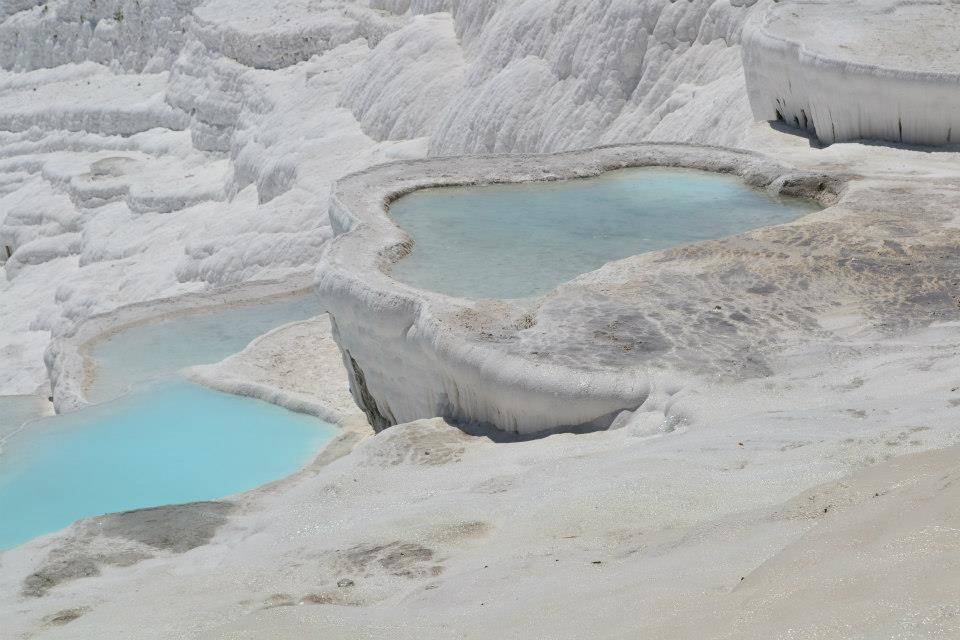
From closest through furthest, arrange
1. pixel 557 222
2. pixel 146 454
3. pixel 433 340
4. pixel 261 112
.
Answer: pixel 433 340 < pixel 146 454 < pixel 557 222 < pixel 261 112

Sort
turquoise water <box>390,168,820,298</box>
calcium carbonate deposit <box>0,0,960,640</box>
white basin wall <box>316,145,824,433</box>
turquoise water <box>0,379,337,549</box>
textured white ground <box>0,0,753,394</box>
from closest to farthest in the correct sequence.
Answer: calcium carbonate deposit <box>0,0,960,640</box> → white basin wall <box>316,145,824,433</box> → turquoise water <box>0,379,337,549</box> → turquoise water <box>390,168,820,298</box> → textured white ground <box>0,0,753,394</box>

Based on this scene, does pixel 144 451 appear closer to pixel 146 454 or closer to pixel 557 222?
pixel 146 454

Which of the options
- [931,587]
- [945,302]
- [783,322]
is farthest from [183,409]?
[931,587]

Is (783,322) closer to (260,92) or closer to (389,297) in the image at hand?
(389,297)

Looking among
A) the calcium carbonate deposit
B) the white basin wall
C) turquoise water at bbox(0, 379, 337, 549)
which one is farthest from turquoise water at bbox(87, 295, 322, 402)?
the white basin wall

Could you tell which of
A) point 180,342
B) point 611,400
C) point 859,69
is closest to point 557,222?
point 611,400

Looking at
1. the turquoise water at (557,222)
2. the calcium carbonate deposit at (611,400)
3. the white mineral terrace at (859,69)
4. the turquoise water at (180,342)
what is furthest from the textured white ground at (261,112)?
the turquoise water at (557,222)

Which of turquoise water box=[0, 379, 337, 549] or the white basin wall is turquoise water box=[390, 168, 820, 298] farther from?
turquoise water box=[0, 379, 337, 549]
